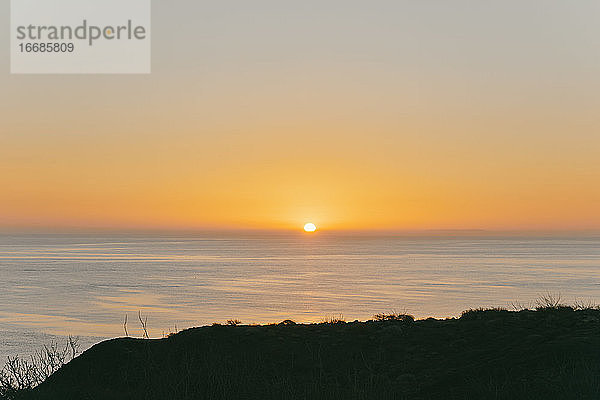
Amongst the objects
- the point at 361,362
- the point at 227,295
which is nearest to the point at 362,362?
the point at 361,362

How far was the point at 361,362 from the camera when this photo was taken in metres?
13.2

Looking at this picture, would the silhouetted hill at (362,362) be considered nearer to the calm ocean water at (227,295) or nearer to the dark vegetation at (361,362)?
the dark vegetation at (361,362)

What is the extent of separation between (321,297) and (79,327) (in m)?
27.0

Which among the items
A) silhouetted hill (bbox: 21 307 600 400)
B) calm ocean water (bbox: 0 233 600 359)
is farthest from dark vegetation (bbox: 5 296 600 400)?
calm ocean water (bbox: 0 233 600 359)

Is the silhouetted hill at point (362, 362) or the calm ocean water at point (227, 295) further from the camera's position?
the calm ocean water at point (227, 295)

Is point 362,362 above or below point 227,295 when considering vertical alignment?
above

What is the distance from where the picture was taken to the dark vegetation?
9992 millimetres

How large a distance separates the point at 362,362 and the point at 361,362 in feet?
0.07

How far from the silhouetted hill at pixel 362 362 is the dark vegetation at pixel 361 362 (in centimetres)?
2

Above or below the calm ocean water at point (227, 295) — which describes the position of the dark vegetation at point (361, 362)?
above

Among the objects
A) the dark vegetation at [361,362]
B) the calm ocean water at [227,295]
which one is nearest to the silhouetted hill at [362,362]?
the dark vegetation at [361,362]

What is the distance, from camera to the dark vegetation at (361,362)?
9992 mm

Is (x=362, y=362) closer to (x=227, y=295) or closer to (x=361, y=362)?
(x=361, y=362)

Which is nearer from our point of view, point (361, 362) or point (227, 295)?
point (361, 362)
